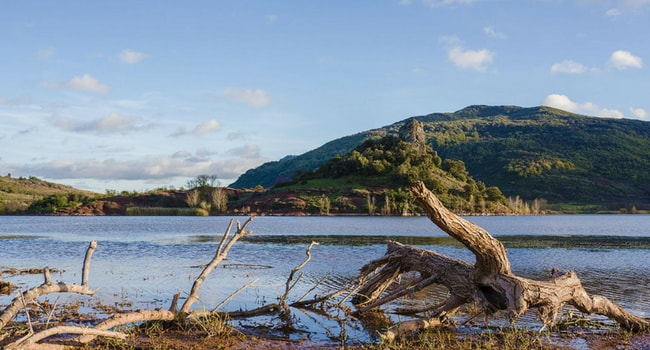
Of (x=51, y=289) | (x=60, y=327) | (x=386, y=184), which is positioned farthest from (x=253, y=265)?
(x=386, y=184)

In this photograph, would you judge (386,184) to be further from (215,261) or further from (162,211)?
(215,261)

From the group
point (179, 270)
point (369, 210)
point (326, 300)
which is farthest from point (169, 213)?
point (326, 300)

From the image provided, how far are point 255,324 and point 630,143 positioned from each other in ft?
702

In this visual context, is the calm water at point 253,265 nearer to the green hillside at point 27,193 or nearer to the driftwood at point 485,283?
the driftwood at point 485,283

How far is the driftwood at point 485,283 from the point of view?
10.9 meters

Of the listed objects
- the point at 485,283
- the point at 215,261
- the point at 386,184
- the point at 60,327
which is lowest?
the point at 60,327

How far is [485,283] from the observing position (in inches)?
477

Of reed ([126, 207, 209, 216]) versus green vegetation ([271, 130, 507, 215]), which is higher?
green vegetation ([271, 130, 507, 215])

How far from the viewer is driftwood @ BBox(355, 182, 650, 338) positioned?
35.7ft

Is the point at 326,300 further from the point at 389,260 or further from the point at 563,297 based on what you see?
the point at 563,297

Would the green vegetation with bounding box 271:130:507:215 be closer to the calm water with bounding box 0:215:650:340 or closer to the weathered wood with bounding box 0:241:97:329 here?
the calm water with bounding box 0:215:650:340

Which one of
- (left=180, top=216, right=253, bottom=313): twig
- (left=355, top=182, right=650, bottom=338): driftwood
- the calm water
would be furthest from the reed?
(left=180, top=216, right=253, bottom=313): twig

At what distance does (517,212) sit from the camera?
133000mm

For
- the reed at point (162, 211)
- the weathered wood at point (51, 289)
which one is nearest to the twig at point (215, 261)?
the weathered wood at point (51, 289)
